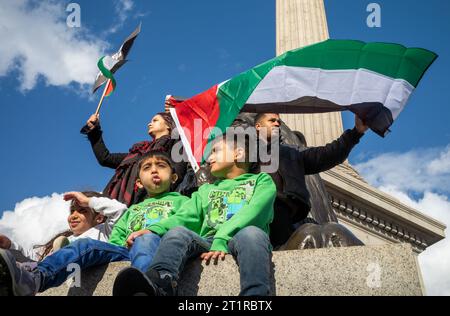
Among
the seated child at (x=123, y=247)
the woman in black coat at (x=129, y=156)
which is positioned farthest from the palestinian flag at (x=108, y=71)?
the seated child at (x=123, y=247)

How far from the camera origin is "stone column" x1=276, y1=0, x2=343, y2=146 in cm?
1614

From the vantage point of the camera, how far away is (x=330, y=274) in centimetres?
449

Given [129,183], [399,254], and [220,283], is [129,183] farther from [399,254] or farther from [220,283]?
[399,254]

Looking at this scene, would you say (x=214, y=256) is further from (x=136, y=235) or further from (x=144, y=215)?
(x=144, y=215)

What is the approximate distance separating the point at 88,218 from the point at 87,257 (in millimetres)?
1743

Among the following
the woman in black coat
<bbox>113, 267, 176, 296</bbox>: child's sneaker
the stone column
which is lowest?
<bbox>113, 267, 176, 296</bbox>: child's sneaker

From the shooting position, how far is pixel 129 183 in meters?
7.56

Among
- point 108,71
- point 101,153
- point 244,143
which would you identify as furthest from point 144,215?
point 108,71

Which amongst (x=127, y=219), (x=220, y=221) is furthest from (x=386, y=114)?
(x=127, y=219)

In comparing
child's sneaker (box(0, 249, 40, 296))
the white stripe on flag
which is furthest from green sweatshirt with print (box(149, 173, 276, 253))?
the white stripe on flag

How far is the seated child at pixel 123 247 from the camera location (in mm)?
4172

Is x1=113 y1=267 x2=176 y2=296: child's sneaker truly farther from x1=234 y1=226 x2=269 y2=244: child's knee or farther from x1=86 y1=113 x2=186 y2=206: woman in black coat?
x1=86 y1=113 x2=186 y2=206: woman in black coat

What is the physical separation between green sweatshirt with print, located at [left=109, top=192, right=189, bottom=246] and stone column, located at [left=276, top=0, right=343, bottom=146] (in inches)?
405
